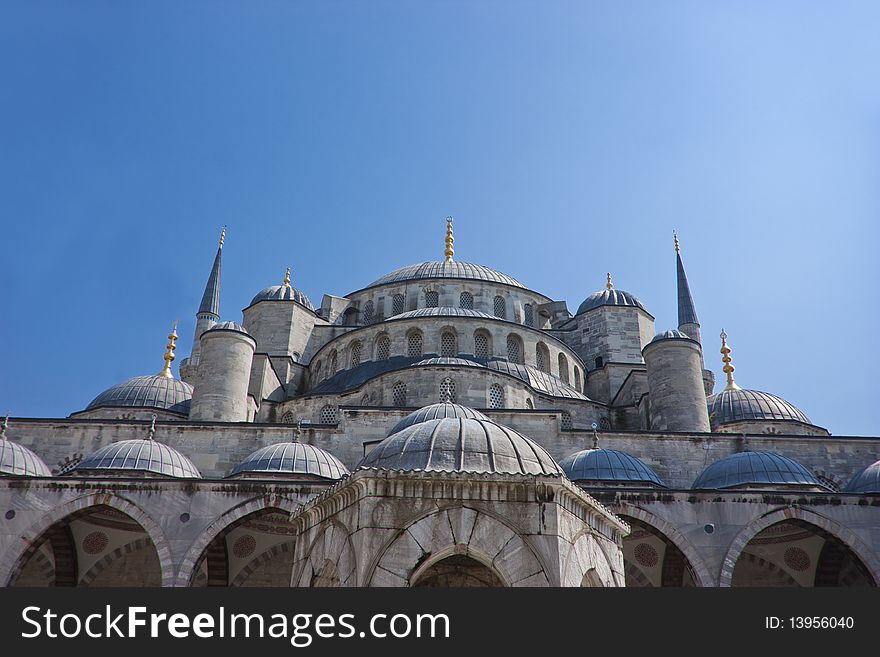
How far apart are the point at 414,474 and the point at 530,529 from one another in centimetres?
80

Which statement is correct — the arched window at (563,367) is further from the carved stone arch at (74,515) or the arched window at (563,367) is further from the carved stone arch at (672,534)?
the carved stone arch at (74,515)

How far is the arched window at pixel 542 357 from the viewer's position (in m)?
23.7

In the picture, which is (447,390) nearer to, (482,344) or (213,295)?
(482,344)

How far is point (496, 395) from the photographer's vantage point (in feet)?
64.2

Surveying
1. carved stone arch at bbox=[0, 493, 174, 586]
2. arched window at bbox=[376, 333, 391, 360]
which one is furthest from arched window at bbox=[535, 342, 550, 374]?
carved stone arch at bbox=[0, 493, 174, 586]

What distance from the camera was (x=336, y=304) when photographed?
93.2 feet

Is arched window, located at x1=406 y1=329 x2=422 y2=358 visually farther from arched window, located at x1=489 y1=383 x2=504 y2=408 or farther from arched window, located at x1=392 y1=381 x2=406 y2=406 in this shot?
arched window, located at x1=489 y1=383 x2=504 y2=408

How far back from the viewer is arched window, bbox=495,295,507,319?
90.1ft

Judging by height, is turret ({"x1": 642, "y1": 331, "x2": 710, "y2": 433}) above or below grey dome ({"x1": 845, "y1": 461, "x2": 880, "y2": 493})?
above

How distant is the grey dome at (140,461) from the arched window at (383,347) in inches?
297

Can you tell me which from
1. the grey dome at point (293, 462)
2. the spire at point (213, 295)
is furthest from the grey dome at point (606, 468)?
the spire at point (213, 295)

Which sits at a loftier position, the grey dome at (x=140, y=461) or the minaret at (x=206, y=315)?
the minaret at (x=206, y=315)

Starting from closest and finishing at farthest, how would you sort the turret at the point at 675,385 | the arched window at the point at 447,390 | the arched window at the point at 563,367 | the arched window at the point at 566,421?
the arched window at the point at 447,390 < the turret at the point at 675,385 < the arched window at the point at 566,421 < the arched window at the point at 563,367

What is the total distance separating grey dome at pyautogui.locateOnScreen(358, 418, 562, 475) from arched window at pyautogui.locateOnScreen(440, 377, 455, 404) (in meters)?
13.0
